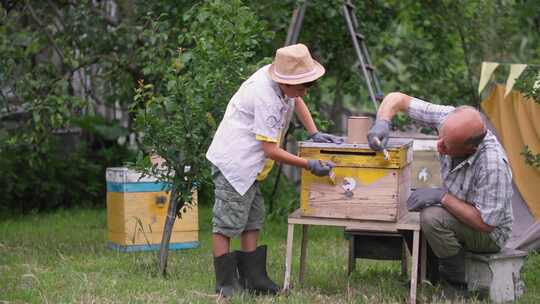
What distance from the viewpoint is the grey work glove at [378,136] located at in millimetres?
5012

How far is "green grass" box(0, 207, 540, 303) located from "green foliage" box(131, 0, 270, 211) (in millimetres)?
694

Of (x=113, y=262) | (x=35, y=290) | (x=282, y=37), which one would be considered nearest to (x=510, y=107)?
(x=282, y=37)

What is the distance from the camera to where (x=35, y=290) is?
17.9 ft

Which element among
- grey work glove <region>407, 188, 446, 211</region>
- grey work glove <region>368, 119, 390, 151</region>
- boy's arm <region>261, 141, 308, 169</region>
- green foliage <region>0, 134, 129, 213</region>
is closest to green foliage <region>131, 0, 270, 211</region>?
boy's arm <region>261, 141, 308, 169</region>

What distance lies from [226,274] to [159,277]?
0.75m

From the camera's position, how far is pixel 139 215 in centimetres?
729

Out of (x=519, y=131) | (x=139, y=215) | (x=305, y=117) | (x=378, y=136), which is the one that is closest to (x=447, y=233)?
(x=378, y=136)

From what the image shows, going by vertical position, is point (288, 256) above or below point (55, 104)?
below

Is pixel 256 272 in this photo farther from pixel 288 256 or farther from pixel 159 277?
pixel 159 277

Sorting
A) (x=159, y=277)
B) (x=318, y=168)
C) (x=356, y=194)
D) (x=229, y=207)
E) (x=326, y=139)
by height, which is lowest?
(x=159, y=277)

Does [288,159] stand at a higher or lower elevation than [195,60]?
lower

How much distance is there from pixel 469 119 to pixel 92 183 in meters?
6.43

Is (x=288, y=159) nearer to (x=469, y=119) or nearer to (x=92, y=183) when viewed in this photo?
(x=469, y=119)

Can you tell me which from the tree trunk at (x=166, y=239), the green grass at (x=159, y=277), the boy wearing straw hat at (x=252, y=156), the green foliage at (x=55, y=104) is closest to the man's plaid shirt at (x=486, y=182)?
the green grass at (x=159, y=277)
